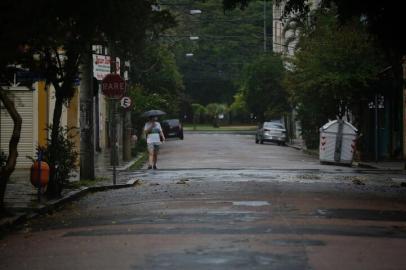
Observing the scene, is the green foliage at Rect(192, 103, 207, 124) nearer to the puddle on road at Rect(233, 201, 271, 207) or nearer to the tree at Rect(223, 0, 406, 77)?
the tree at Rect(223, 0, 406, 77)

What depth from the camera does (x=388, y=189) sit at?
18578 millimetres

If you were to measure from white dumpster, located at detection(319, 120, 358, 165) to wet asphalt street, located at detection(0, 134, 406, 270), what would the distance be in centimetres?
1365

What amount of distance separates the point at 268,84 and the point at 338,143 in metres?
33.8

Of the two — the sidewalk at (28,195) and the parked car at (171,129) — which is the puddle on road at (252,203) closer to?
the sidewalk at (28,195)

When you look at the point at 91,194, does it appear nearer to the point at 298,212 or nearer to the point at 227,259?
the point at 298,212

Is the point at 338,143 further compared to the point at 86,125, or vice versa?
the point at 338,143

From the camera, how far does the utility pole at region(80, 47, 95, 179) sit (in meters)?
20.5

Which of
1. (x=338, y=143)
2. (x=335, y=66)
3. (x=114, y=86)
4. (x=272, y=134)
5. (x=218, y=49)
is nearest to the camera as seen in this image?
(x=114, y=86)

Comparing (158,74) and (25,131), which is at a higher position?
(158,74)

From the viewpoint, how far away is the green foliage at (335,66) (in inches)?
1308

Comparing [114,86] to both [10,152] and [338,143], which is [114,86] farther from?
[338,143]

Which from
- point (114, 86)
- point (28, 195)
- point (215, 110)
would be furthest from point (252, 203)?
point (215, 110)

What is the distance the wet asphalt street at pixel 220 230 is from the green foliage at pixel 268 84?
4635cm

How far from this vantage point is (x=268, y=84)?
65500 millimetres
